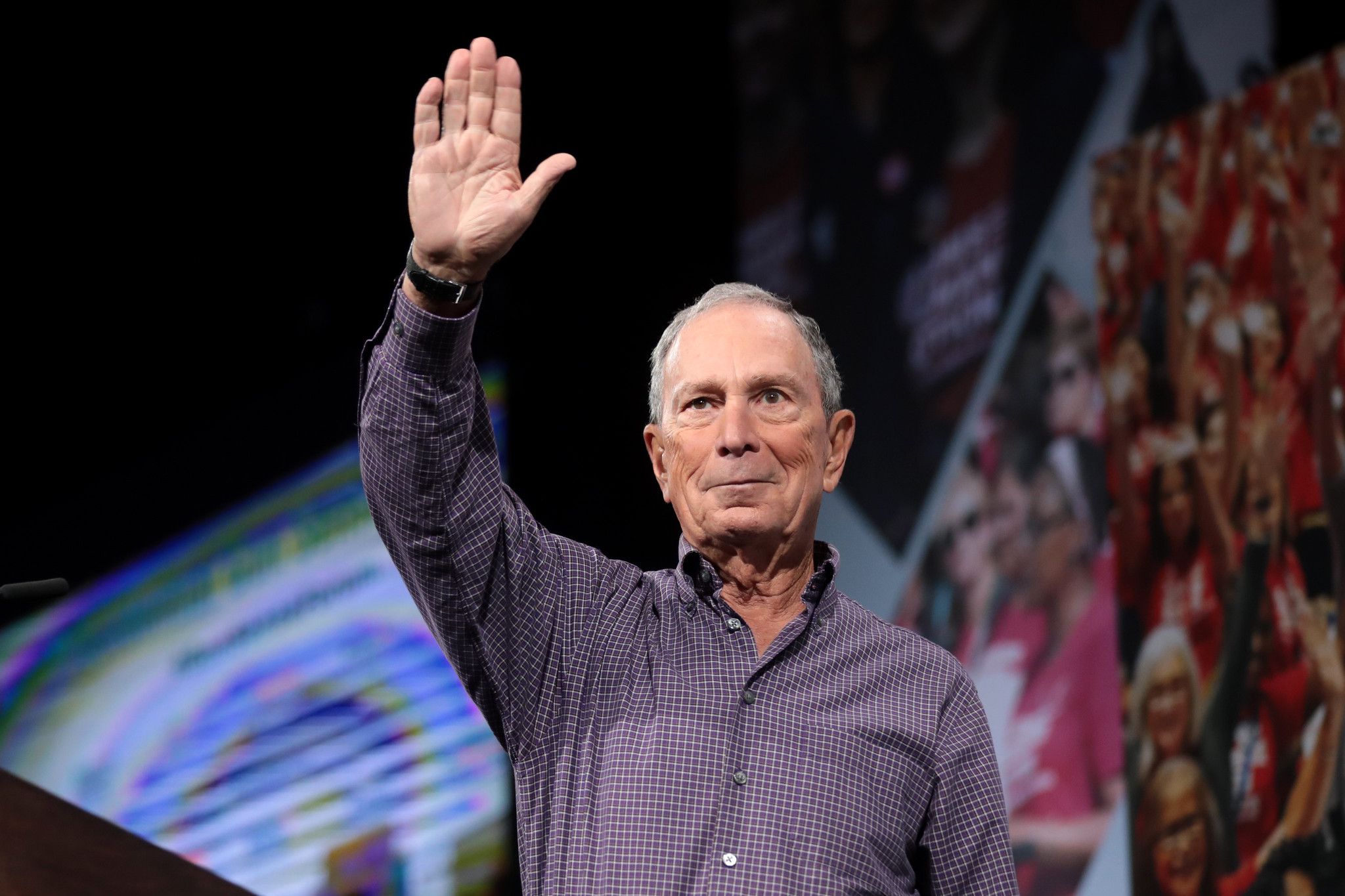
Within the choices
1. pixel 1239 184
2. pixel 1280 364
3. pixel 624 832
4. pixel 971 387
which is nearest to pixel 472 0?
pixel 971 387

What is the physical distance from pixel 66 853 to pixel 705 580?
72 centimetres

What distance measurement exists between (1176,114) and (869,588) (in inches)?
59.0

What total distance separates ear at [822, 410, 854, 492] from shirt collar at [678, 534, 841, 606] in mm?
120

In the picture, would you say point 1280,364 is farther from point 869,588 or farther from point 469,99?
point 469,99

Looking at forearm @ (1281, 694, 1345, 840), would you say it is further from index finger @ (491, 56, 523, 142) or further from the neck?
index finger @ (491, 56, 523, 142)

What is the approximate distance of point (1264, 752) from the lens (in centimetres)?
280

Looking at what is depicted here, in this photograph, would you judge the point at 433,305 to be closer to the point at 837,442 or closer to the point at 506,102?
the point at 506,102

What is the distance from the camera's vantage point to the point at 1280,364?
2885 mm

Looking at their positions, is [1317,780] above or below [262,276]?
below

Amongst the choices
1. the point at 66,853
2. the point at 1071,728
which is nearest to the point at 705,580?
the point at 66,853

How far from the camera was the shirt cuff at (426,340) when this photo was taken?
130cm

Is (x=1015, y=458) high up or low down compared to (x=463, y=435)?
down

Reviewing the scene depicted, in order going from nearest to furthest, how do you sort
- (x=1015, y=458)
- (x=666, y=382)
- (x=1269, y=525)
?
(x=666, y=382)
(x=1269, y=525)
(x=1015, y=458)

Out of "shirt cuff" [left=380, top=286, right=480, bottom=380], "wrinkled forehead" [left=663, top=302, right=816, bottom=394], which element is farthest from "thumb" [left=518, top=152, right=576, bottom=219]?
"wrinkled forehead" [left=663, top=302, right=816, bottom=394]
